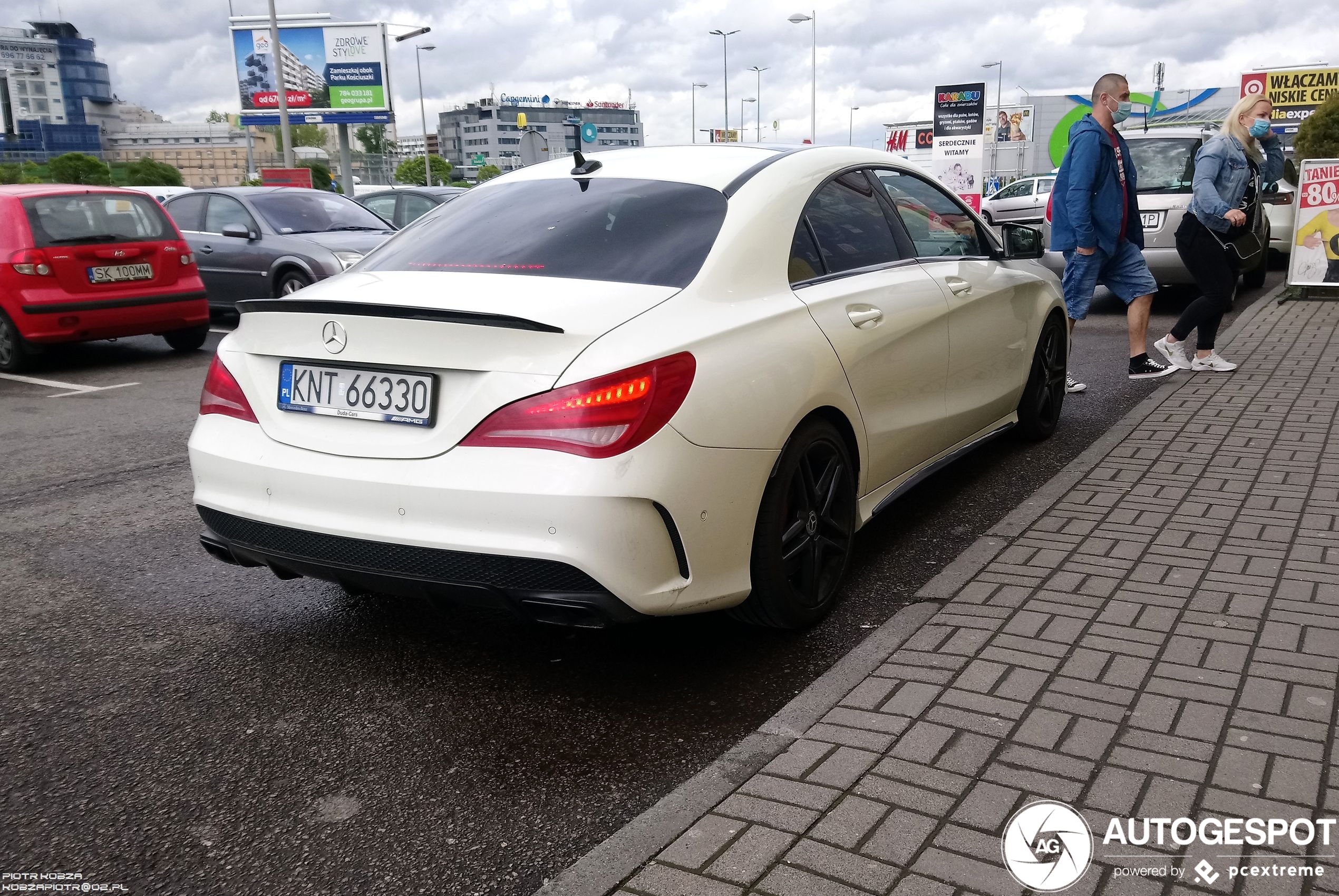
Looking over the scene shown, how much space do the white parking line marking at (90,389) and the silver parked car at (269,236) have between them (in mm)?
2778

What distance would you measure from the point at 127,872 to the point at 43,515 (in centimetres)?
334

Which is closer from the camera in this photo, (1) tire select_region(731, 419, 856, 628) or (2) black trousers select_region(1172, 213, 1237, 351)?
(1) tire select_region(731, 419, 856, 628)

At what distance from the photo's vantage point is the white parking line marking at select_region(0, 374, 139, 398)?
8.73 meters

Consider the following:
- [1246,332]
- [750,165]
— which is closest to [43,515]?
[750,165]

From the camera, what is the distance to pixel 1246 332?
982 centimetres

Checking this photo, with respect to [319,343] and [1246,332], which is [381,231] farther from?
[319,343]

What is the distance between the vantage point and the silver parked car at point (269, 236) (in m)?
11.8

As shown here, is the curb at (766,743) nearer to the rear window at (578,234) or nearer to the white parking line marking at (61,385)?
the rear window at (578,234)

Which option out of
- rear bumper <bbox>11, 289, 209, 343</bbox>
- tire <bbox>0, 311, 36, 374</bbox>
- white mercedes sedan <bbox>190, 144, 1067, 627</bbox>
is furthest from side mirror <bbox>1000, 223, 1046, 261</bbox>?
tire <bbox>0, 311, 36, 374</bbox>

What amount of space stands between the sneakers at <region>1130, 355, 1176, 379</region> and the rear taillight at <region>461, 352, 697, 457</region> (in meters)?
6.13

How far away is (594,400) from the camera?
9.39 ft

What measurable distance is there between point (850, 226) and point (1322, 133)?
53.6ft

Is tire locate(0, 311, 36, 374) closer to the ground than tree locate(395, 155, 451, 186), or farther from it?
closer to the ground

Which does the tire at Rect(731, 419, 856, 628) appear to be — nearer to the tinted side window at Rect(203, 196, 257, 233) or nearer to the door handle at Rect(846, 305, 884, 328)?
the door handle at Rect(846, 305, 884, 328)
